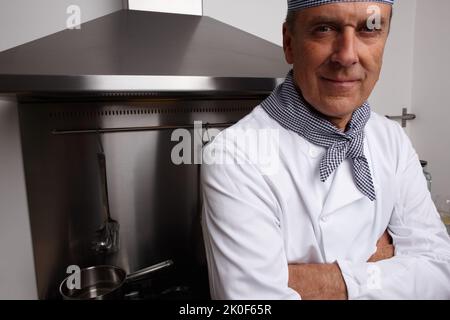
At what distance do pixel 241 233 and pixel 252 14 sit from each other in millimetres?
936

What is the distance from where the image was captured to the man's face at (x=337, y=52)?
54 centimetres

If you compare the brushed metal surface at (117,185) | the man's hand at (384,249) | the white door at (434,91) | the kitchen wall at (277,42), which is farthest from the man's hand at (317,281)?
the white door at (434,91)

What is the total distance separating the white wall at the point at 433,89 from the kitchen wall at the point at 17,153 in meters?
1.24

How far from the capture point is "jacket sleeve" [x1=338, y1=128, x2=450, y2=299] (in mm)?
598

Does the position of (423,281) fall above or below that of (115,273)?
above

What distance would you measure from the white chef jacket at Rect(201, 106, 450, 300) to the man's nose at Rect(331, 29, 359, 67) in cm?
16

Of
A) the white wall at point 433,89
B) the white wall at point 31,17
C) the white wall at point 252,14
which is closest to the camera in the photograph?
the white wall at point 31,17

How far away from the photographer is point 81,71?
0.63m

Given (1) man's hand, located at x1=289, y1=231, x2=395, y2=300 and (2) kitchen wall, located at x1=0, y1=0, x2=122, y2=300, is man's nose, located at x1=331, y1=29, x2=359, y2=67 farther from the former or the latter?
(2) kitchen wall, located at x1=0, y1=0, x2=122, y2=300

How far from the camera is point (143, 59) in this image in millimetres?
712

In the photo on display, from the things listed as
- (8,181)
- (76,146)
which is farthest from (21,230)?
(76,146)

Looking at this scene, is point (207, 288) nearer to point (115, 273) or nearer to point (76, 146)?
point (115, 273)

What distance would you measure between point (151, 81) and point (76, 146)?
0.56 meters

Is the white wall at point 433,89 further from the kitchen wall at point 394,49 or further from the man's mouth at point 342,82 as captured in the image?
the man's mouth at point 342,82
